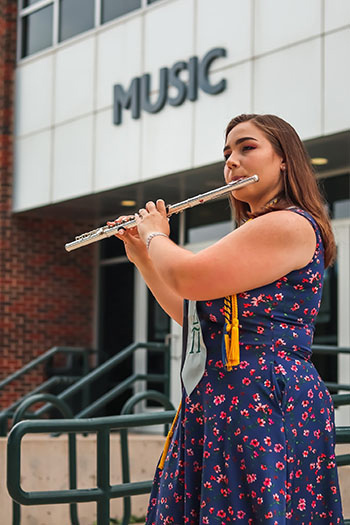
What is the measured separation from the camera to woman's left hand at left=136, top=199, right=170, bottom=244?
2.87 meters

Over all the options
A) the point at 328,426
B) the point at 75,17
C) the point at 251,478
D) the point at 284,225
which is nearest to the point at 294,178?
the point at 284,225

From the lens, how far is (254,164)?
9.41 ft

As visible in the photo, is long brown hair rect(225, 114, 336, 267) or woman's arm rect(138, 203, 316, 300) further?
long brown hair rect(225, 114, 336, 267)

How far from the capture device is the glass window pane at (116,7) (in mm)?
12445

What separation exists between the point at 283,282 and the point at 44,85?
11.4 metres

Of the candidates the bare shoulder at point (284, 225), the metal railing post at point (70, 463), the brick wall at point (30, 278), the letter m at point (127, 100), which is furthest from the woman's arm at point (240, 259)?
the brick wall at point (30, 278)

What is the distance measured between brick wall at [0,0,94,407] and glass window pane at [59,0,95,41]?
3.35 ft

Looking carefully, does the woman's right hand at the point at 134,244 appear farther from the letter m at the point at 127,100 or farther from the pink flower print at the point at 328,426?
the letter m at the point at 127,100

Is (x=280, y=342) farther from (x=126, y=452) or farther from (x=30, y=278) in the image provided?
(x=30, y=278)

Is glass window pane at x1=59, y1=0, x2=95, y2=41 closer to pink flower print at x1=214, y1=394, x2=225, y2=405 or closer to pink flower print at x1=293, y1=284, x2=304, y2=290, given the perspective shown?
pink flower print at x1=293, y1=284, x2=304, y2=290

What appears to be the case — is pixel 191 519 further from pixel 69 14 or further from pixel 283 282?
pixel 69 14

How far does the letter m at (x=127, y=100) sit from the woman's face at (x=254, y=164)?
358 inches

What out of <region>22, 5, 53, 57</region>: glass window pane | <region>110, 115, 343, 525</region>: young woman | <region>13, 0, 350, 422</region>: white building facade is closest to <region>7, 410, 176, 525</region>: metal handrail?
<region>110, 115, 343, 525</region>: young woman

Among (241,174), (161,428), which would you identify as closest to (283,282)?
(241,174)
